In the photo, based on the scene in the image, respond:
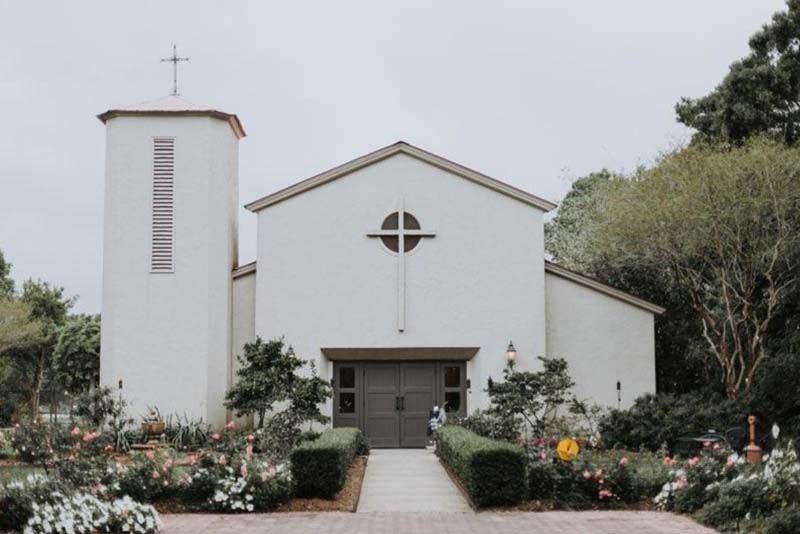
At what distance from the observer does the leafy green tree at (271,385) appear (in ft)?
88.8

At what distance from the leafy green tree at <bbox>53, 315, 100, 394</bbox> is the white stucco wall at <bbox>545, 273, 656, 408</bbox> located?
25941mm

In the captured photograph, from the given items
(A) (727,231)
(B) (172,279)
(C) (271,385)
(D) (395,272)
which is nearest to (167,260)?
(B) (172,279)

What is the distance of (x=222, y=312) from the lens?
100 ft

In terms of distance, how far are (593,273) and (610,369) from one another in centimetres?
833

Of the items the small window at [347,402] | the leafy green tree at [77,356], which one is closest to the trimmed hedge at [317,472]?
the small window at [347,402]

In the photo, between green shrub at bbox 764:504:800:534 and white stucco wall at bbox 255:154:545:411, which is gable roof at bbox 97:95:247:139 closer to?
white stucco wall at bbox 255:154:545:411

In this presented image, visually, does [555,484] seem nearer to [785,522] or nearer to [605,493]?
[605,493]

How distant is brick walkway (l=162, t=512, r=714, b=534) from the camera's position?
15.0 m

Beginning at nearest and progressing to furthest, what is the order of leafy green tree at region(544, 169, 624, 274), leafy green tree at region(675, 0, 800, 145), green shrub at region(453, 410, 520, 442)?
green shrub at region(453, 410, 520, 442)
leafy green tree at region(675, 0, 800, 145)
leafy green tree at region(544, 169, 624, 274)

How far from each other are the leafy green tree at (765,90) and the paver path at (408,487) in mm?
13989

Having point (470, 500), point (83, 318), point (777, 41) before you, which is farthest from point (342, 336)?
point (83, 318)

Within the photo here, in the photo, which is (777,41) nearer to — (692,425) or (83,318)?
(692,425)

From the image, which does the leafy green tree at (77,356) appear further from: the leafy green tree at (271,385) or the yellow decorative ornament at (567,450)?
the yellow decorative ornament at (567,450)

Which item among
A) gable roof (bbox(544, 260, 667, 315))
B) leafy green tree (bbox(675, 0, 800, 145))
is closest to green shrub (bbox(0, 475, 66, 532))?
gable roof (bbox(544, 260, 667, 315))
